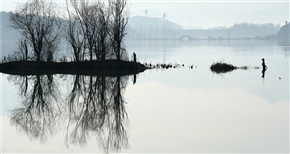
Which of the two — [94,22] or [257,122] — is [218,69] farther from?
[257,122]

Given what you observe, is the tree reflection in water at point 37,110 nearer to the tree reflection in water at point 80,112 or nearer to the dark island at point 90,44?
the tree reflection in water at point 80,112

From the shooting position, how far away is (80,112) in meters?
21.9

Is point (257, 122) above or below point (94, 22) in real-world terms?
below

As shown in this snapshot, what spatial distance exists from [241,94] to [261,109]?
5.45 meters

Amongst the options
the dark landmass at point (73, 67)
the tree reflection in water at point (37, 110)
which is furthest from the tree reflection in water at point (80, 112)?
the dark landmass at point (73, 67)

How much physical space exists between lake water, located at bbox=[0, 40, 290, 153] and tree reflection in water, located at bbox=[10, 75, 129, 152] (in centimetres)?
4

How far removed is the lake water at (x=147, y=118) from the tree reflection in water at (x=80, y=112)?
0.12ft

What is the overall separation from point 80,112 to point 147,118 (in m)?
3.72

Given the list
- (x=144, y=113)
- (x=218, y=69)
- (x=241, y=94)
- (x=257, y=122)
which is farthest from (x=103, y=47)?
(x=257, y=122)

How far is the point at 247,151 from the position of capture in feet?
48.0

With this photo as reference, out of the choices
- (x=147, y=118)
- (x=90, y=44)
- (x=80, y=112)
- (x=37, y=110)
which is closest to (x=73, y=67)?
(x=90, y=44)

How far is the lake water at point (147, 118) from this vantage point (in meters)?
15.6

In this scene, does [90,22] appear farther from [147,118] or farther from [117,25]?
[147,118]

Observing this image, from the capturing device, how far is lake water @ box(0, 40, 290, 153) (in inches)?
615
